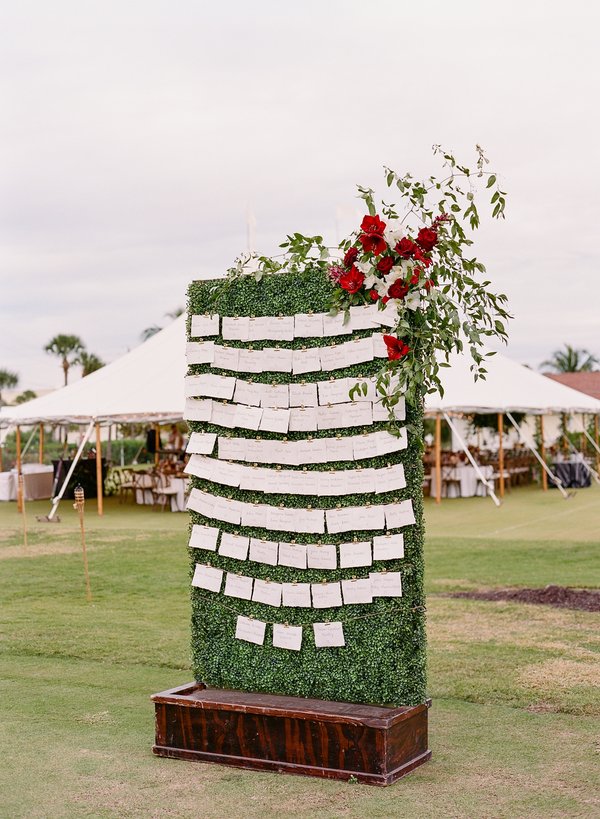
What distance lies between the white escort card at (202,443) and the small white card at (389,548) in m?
1.04

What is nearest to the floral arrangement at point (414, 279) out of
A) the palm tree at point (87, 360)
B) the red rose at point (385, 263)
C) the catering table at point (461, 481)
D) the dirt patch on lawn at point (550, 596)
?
the red rose at point (385, 263)

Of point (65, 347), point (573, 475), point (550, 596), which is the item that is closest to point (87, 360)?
point (65, 347)

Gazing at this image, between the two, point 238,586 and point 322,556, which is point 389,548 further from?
point 238,586

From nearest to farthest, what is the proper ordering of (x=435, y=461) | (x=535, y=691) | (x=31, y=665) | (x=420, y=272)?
(x=420, y=272) < (x=535, y=691) < (x=31, y=665) < (x=435, y=461)

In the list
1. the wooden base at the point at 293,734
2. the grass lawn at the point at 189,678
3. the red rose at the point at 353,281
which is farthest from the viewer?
the red rose at the point at 353,281

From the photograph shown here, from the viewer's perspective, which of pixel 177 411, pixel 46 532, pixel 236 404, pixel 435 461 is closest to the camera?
pixel 236 404

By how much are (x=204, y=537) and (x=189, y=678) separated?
2065 millimetres

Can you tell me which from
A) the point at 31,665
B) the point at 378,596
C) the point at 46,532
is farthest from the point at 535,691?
the point at 46,532

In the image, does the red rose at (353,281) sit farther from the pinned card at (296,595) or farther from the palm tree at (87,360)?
the palm tree at (87,360)

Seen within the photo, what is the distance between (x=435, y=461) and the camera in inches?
912

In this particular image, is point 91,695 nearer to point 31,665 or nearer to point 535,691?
point 31,665

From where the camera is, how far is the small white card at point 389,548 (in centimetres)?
524

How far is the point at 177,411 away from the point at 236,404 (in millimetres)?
14921

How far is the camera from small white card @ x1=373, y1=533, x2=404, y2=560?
5.24 m
